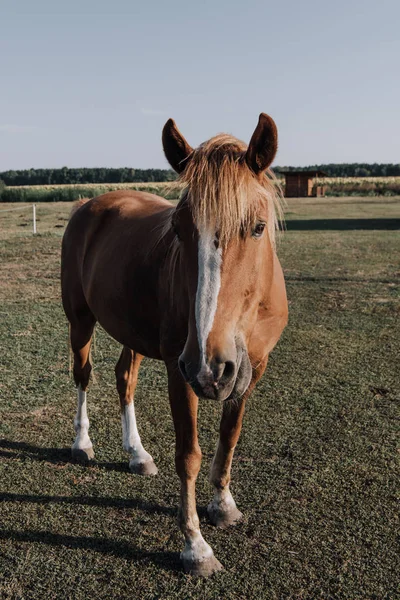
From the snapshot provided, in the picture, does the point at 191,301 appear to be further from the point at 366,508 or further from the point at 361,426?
the point at 361,426

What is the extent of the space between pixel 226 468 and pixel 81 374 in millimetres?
1386

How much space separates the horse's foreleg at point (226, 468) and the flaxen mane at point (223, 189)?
1071mm

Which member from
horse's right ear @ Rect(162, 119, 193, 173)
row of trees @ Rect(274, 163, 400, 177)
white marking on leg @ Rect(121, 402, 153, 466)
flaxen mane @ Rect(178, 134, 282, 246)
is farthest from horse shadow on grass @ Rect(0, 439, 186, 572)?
row of trees @ Rect(274, 163, 400, 177)

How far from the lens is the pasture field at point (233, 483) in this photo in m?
2.49

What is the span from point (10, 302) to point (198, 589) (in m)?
6.65

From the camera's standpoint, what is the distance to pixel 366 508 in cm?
301

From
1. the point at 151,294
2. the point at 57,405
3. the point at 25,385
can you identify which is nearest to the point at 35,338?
the point at 25,385

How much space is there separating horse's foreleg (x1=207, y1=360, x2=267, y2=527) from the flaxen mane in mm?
1071

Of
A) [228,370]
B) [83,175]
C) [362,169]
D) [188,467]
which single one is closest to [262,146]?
[228,370]

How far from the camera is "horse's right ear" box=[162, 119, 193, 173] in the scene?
2248 mm

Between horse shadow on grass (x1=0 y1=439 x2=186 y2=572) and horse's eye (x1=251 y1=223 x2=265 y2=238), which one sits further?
horse shadow on grass (x1=0 y1=439 x2=186 y2=572)

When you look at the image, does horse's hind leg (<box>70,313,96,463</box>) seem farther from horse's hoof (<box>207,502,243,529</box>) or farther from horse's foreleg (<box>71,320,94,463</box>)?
horse's hoof (<box>207,502,243,529</box>)

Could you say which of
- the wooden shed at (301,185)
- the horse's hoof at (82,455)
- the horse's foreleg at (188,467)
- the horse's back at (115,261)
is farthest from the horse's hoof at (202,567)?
the wooden shed at (301,185)

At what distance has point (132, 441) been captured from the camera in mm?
3537
